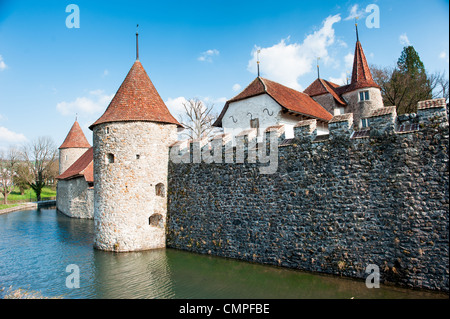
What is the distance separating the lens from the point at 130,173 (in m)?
11.6

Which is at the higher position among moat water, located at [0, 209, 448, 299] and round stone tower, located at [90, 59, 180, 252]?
round stone tower, located at [90, 59, 180, 252]

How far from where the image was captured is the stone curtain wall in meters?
6.77

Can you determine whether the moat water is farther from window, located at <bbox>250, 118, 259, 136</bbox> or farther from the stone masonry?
window, located at <bbox>250, 118, 259, 136</bbox>

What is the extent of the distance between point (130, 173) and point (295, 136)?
21.0 feet

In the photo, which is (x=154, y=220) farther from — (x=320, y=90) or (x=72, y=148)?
(x=72, y=148)

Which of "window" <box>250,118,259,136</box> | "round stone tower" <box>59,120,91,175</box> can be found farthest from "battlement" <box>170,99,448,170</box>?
"round stone tower" <box>59,120,91,175</box>

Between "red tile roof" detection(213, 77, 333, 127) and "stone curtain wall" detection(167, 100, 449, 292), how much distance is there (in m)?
6.21

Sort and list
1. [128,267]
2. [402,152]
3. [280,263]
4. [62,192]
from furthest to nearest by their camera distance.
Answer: [62,192], [128,267], [280,263], [402,152]

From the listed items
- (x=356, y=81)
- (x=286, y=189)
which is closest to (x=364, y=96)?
(x=356, y=81)

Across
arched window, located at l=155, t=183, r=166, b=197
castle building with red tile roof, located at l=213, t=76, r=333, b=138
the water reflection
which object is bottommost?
the water reflection
